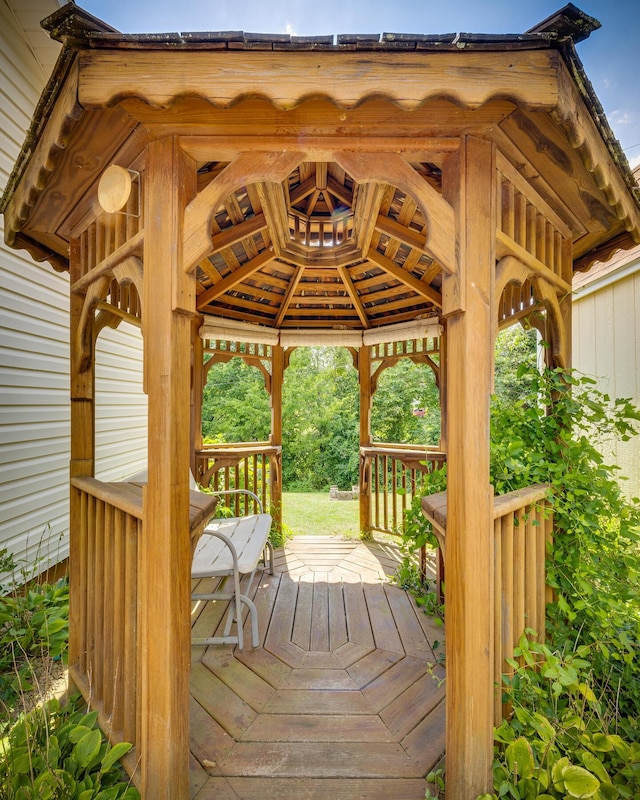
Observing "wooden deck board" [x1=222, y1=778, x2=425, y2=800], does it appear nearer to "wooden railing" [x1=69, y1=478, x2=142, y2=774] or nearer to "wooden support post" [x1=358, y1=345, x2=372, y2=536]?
"wooden railing" [x1=69, y1=478, x2=142, y2=774]

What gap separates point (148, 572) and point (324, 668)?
4.47ft

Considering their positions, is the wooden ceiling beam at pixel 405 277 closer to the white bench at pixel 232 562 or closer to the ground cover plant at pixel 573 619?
the ground cover plant at pixel 573 619

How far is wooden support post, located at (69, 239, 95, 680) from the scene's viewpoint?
5.97 ft

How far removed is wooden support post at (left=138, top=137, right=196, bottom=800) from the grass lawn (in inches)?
128

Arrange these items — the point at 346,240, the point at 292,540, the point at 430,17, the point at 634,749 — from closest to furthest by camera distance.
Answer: the point at 634,749, the point at 346,240, the point at 430,17, the point at 292,540

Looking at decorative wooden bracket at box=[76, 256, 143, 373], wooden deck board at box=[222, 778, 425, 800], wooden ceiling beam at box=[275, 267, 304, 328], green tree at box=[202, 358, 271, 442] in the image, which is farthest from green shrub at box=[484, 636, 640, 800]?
green tree at box=[202, 358, 271, 442]

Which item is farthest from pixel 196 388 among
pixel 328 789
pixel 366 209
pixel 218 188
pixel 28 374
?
pixel 328 789

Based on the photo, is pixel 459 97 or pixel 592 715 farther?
pixel 592 715

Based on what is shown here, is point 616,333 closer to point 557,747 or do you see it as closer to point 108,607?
point 557,747

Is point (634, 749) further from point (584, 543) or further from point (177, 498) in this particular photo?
point (177, 498)

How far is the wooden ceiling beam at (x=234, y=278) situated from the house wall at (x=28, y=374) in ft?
3.97

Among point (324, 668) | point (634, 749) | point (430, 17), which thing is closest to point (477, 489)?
point (634, 749)

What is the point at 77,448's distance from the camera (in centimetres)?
193

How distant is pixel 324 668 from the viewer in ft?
6.77
